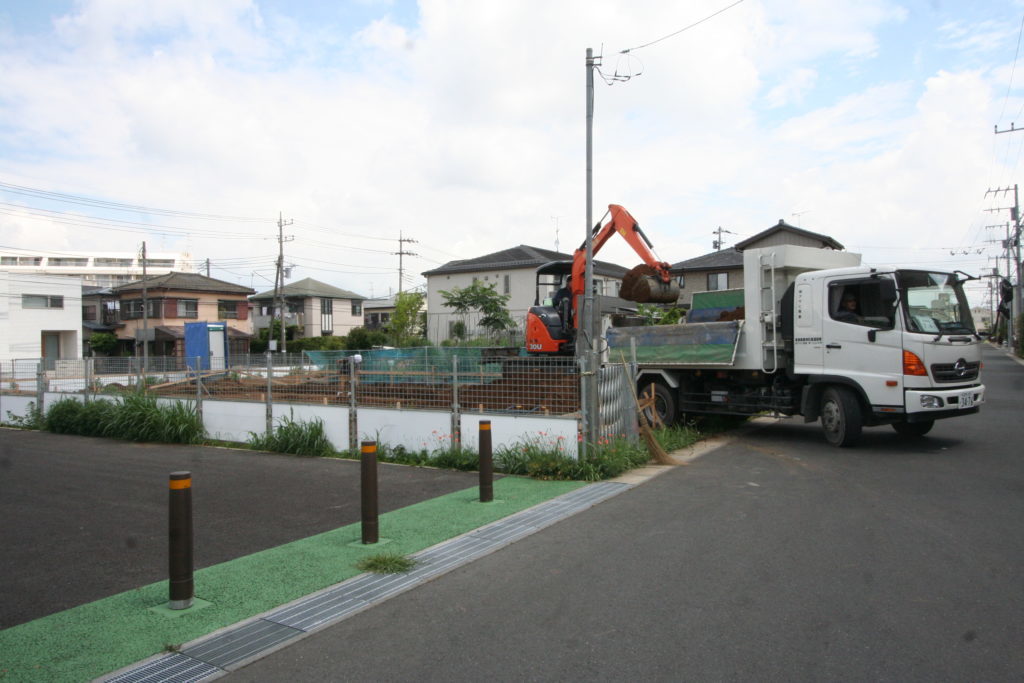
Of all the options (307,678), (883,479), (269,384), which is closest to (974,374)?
(883,479)

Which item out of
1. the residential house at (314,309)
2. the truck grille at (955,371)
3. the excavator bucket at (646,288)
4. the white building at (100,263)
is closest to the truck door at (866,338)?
the truck grille at (955,371)

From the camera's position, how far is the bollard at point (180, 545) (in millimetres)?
4887

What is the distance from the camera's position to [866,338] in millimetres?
10531

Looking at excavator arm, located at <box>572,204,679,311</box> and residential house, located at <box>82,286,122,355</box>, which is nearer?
excavator arm, located at <box>572,204,679,311</box>

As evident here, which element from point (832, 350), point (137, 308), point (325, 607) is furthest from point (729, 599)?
point (137, 308)

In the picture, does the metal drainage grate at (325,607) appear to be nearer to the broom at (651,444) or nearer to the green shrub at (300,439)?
the broom at (651,444)

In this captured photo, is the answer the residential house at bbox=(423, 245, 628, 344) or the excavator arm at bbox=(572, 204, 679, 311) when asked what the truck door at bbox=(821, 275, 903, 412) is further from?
the residential house at bbox=(423, 245, 628, 344)

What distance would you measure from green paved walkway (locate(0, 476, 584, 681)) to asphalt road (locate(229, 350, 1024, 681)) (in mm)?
744

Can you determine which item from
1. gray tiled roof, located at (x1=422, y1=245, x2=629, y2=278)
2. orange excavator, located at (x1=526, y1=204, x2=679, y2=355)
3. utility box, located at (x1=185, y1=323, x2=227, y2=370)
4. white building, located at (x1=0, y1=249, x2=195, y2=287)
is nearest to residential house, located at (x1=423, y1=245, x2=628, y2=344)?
gray tiled roof, located at (x1=422, y1=245, x2=629, y2=278)

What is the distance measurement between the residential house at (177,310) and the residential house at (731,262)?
110ft

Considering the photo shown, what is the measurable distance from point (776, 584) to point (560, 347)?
11.3 metres

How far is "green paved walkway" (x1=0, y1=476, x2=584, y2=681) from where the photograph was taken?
4137 mm

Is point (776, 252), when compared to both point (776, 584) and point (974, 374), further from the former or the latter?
point (776, 584)

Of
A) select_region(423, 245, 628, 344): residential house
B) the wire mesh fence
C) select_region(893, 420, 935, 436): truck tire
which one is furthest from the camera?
select_region(423, 245, 628, 344): residential house
